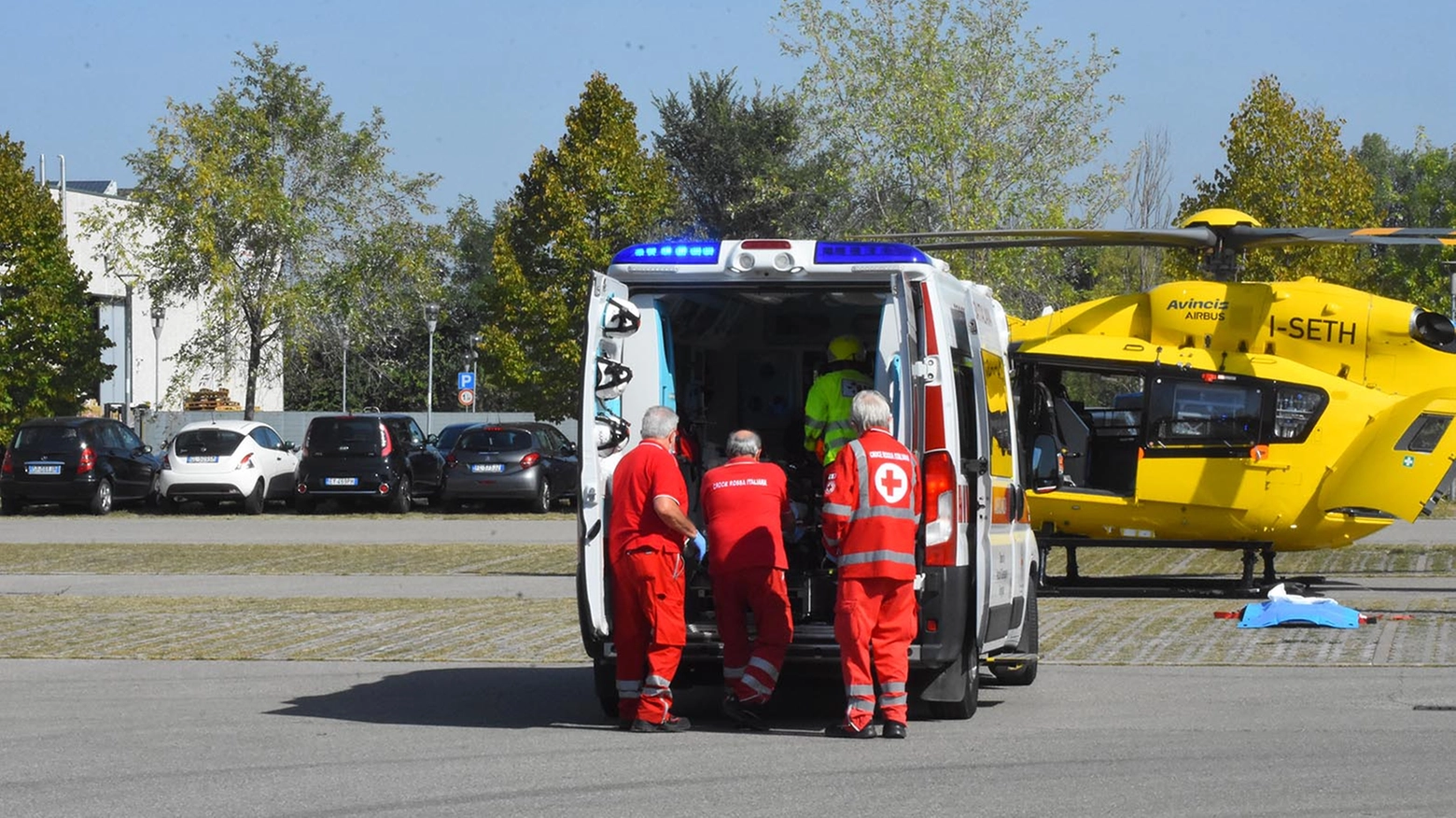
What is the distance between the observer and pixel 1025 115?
41188 millimetres

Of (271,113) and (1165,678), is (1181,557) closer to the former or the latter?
(1165,678)

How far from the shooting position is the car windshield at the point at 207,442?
32.6m

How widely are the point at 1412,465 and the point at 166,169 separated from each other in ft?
104

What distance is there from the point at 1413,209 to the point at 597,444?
80.5 meters

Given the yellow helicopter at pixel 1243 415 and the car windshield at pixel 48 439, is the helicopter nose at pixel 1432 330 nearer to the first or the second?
the yellow helicopter at pixel 1243 415

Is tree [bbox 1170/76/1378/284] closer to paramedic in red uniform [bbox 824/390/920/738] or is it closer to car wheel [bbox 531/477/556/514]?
car wheel [bbox 531/477/556/514]

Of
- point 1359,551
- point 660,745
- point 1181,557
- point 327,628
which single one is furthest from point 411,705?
point 1359,551

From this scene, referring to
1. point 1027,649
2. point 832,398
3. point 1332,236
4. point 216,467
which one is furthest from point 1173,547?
point 216,467

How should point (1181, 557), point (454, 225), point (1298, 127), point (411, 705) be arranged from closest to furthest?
point (411, 705) → point (1181, 557) → point (1298, 127) → point (454, 225)

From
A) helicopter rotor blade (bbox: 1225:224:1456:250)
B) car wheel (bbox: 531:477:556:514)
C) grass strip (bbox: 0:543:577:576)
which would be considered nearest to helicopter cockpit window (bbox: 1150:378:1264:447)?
helicopter rotor blade (bbox: 1225:224:1456:250)

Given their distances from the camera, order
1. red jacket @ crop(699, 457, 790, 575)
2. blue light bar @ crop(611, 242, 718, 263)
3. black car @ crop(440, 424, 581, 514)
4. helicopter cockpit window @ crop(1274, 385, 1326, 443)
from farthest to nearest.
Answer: black car @ crop(440, 424, 581, 514)
helicopter cockpit window @ crop(1274, 385, 1326, 443)
blue light bar @ crop(611, 242, 718, 263)
red jacket @ crop(699, 457, 790, 575)

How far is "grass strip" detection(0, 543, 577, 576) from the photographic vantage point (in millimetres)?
21219

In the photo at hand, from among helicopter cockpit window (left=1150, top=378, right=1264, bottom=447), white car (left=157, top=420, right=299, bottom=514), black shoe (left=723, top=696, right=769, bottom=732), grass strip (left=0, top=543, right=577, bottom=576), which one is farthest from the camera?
white car (left=157, top=420, right=299, bottom=514)

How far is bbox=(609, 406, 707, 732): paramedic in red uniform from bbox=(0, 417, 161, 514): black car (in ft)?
79.2
